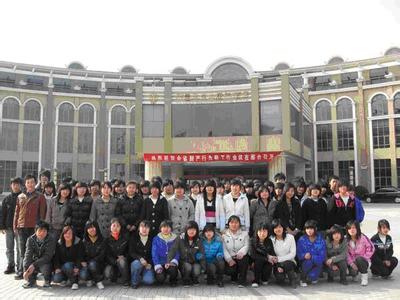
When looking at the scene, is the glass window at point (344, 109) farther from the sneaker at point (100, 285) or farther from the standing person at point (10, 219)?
the sneaker at point (100, 285)

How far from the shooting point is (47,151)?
40156mm

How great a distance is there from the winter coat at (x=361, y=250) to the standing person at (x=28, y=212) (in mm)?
5159

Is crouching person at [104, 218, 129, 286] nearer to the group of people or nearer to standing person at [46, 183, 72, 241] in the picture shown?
the group of people

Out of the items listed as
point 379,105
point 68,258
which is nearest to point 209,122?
point 68,258

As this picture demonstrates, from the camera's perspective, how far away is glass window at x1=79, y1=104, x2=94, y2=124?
41.7 meters

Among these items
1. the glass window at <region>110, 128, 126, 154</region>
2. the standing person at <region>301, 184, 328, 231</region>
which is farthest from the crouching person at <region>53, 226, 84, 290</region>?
the glass window at <region>110, 128, 126, 154</region>

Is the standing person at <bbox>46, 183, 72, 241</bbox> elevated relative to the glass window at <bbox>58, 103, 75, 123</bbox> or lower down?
lower down

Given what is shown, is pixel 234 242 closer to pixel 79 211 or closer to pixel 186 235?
pixel 186 235

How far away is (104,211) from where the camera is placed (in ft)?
22.3

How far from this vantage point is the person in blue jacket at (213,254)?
624cm

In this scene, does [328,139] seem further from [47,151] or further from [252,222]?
[252,222]

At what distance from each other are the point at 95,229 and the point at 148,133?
17361 mm

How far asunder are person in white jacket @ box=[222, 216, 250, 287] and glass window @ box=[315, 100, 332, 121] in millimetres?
33804

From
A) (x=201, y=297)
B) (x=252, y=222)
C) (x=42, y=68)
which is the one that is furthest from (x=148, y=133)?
(x=42, y=68)
